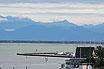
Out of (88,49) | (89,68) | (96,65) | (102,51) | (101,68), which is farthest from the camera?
(88,49)

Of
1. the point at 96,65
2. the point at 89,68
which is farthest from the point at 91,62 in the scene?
the point at 89,68

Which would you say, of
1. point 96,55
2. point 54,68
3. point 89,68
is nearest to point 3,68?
point 54,68

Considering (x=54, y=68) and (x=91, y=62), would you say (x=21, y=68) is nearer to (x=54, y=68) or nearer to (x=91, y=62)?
(x=54, y=68)

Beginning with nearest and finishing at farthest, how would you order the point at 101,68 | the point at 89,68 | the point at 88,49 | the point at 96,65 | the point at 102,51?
the point at 89,68, the point at 101,68, the point at 96,65, the point at 102,51, the point at 88,49

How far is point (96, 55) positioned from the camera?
41594 mm

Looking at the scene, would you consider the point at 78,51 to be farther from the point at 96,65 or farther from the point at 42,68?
the point at 96,65

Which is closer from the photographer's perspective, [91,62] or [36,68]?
[91,62]

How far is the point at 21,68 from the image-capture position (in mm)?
41094

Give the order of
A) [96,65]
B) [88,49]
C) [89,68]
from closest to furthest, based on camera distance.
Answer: [89,68] < [96,65] < [88,49]

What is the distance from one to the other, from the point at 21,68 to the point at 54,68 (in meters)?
2.86

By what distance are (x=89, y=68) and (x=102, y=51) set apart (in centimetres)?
1533

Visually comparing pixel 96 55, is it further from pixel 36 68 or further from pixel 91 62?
pixel 91 62

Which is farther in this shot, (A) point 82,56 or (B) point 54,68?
(A) point 82,56

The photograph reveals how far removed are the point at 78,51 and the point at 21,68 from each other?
27.0 ft
